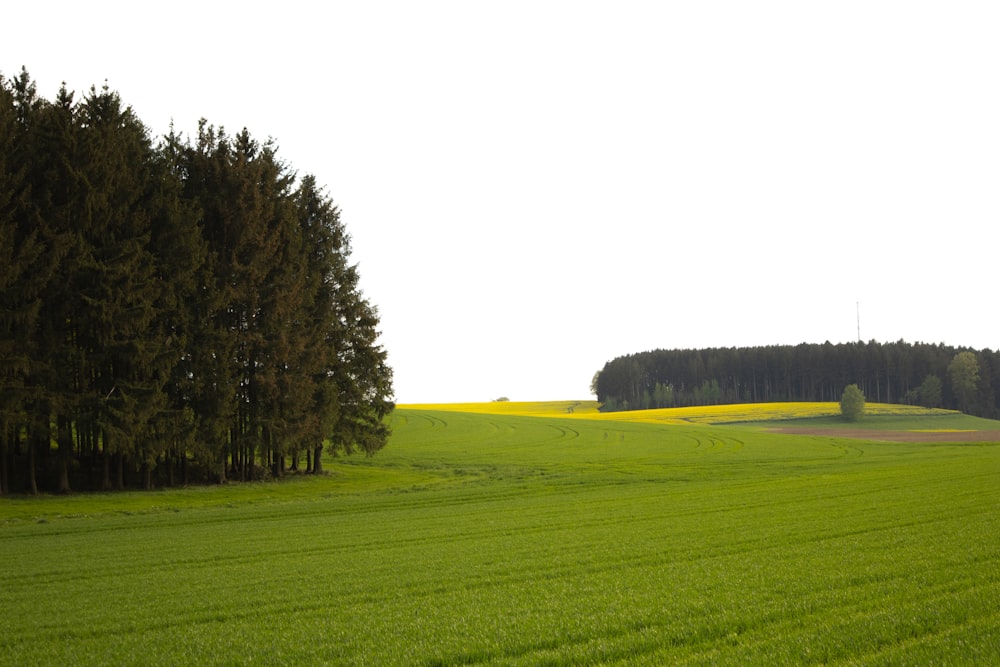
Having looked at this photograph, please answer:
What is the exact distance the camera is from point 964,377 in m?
128

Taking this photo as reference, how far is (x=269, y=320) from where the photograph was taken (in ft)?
135

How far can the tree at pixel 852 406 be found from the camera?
9612 cm

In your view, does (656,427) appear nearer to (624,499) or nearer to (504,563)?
(624,499)

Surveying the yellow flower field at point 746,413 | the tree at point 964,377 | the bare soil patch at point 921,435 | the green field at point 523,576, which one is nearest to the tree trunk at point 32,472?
the green field at point 523,576

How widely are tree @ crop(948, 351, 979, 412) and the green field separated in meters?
113

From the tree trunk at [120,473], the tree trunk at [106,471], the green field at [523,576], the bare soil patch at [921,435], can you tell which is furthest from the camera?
the bare soil patch at [921,435]

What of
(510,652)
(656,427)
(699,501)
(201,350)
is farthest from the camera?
(656,427)

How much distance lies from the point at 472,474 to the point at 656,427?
1499 inches

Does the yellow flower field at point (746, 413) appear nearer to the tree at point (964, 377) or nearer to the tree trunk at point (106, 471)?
the tree at point (964, 377)

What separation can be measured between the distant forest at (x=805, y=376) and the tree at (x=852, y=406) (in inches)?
1773

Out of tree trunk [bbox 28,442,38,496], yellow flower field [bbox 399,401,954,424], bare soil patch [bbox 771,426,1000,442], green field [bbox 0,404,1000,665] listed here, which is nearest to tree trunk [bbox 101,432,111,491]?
green field [bbox 0,404,1000,665]

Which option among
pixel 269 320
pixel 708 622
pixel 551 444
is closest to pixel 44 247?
pixel 269 320

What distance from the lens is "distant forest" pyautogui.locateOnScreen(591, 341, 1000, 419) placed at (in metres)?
135

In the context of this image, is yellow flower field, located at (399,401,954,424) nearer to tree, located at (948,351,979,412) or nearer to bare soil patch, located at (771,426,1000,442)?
bare soil patch, located at (771,426,1000,442)
